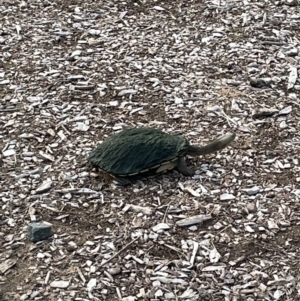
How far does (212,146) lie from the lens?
4316 mm

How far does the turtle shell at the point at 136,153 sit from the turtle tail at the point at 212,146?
0.07 m

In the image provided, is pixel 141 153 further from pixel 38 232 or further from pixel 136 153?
pixel 38 232

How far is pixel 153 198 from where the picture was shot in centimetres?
405

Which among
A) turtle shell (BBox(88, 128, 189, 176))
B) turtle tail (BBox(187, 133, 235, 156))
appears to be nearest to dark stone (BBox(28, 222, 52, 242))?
A: turtle shell (BBox(88, 128, 189, 176))

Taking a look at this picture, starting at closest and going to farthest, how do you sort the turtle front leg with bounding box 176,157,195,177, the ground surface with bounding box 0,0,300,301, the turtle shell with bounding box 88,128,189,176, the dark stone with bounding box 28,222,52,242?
the ground surface with bounding box 0,0,300,301
the dark stone with bounding box 28,222,52,242
the turtle shell with bounding box 88,128,189,176
the turtle front leg with bounding box 176,157,195,177

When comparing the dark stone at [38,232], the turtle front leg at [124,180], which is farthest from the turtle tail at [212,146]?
the dark stone at [38,232]

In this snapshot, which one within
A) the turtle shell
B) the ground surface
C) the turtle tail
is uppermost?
the turtle shell

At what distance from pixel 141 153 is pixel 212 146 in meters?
0.51

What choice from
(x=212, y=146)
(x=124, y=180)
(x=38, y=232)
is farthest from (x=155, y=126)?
(x=38, y=232)

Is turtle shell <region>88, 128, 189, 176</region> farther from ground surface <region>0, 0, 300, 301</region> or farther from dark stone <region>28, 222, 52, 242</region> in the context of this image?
dark stone <region>28, 222, 52, 242</region>

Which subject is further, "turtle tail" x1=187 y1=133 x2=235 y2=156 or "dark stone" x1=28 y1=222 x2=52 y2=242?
"turtle tail" x1=187 y1=133 x2=235 y2=156

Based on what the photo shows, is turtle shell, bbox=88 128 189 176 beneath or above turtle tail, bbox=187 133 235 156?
above

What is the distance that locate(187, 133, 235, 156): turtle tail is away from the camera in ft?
14.0

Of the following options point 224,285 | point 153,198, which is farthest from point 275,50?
point 224,285
